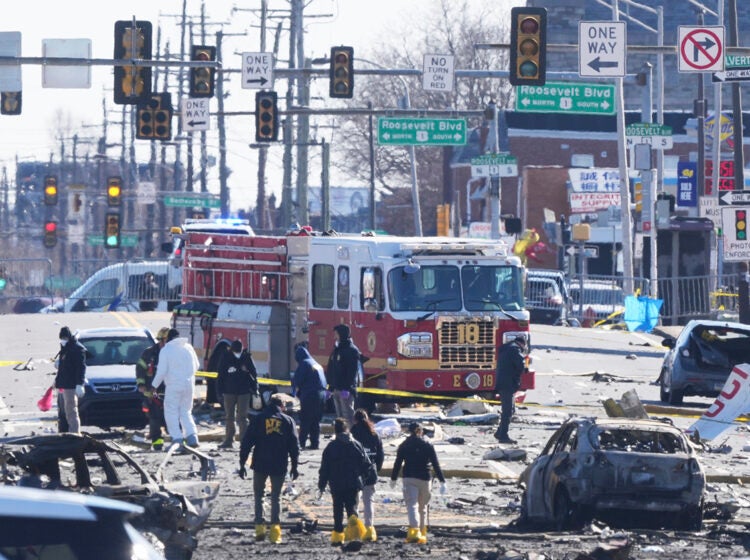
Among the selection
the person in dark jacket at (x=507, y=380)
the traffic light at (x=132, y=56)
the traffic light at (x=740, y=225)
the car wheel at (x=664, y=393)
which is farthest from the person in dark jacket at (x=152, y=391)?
the traffic light at (x=740, y=225)

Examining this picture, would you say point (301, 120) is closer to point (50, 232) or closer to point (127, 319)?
point (50, 232)

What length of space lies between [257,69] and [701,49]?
14.7 metres

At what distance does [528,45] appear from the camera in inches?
1110

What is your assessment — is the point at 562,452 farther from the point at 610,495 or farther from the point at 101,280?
the point at 101,280

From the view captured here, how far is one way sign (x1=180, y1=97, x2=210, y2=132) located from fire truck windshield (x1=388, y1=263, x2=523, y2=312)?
76.3ft

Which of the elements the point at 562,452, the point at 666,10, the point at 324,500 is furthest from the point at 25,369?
the point at 666,10

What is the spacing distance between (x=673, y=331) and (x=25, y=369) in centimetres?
1825

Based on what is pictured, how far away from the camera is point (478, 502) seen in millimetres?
18109

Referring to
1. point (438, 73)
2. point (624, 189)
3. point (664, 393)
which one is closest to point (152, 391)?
point (664, 393)

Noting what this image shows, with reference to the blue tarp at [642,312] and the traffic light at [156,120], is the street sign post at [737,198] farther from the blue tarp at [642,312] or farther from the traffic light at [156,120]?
the blue tarp at [642,312]

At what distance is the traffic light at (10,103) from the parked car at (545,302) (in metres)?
20.6

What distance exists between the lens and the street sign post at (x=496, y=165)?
44.4m


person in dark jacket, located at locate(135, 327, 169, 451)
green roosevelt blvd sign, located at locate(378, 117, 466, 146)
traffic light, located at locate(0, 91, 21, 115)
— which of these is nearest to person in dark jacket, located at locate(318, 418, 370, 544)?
person in dark jacket, located at locate(135, 327, 169, 451)

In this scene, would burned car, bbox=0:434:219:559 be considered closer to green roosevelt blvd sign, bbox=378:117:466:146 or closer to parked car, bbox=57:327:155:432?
parked car, bbox=57:327:155:432
